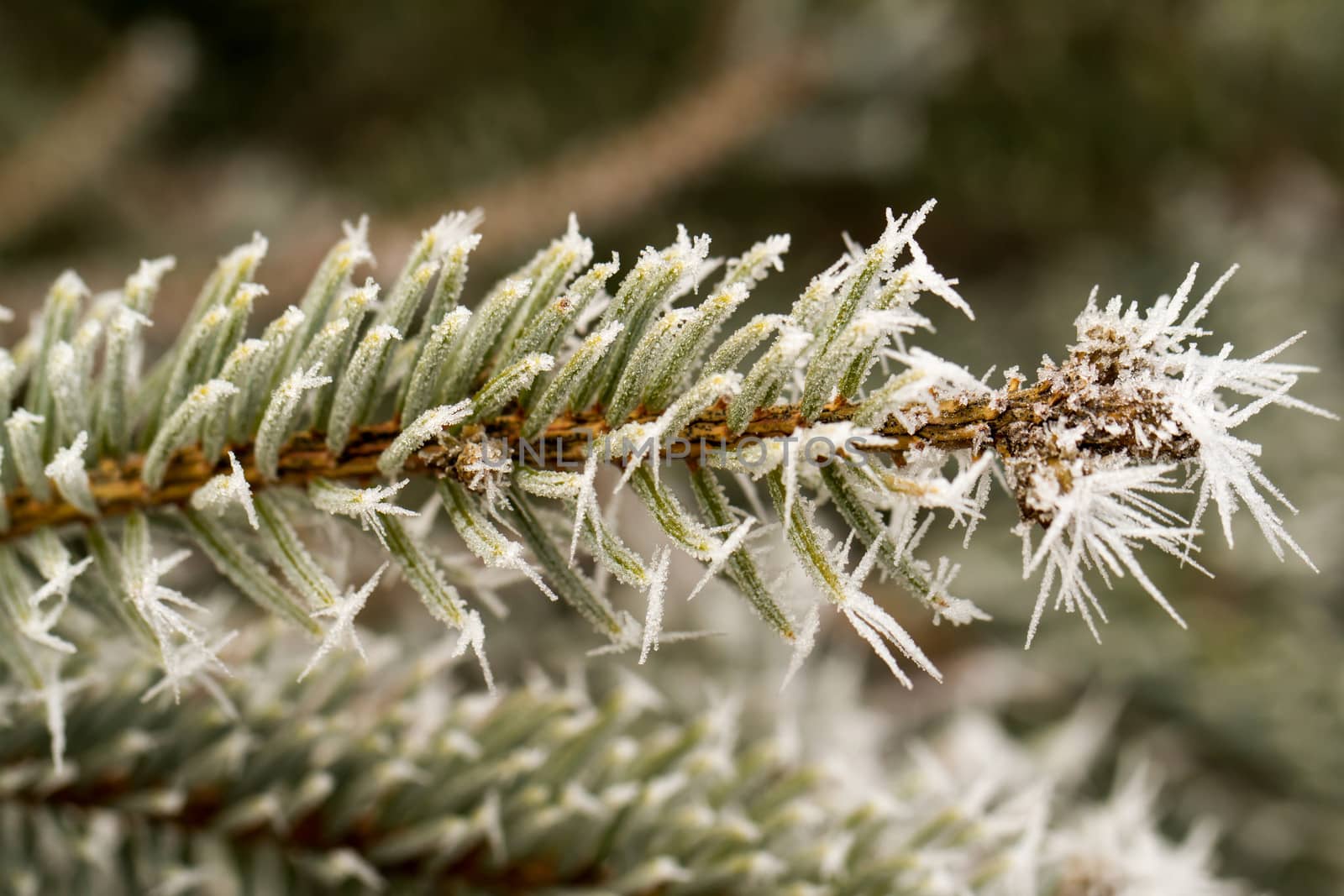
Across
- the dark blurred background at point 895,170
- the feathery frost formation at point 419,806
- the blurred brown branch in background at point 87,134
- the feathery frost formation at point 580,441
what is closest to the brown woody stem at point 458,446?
the feathery frost formation at point 580,441

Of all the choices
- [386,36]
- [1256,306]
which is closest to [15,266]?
[386,36]

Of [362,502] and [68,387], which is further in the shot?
[68,387]

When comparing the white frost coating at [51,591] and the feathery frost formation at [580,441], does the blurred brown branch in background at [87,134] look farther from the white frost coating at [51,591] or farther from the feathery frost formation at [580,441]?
the white frost coating at [51,591]

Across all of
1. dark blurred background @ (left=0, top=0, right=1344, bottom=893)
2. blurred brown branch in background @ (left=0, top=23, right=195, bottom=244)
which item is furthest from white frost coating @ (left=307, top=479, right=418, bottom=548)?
blurred brown branch in background @ (left=0, top=23, right=195, bottom=244)

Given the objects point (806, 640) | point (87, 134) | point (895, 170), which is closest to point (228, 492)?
point (806, 640)

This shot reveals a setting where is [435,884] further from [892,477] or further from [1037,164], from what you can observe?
[1037,164]

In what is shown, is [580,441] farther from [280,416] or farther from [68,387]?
[68,387]

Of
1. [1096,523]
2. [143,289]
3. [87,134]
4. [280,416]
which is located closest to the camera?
[1096,523]
